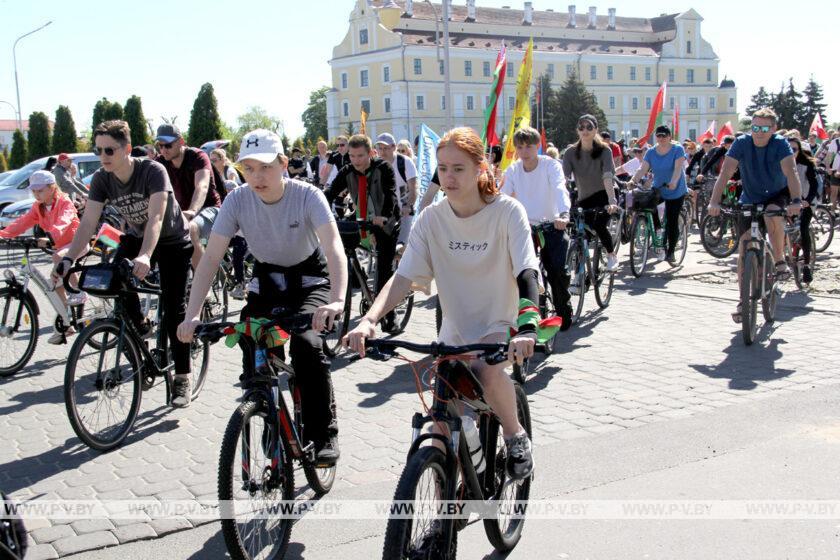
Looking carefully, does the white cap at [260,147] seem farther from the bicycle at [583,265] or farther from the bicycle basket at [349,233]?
the bicycle at [583,265]

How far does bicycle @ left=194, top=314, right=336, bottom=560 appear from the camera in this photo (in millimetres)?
3508

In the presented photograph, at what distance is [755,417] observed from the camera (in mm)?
5758

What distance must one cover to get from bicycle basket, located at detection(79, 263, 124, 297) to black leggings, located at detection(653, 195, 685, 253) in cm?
930

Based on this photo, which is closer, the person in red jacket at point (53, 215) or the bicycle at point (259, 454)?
the bicycle at point (259, 454)

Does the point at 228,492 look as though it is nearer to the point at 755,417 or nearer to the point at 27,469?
the point at 27,469

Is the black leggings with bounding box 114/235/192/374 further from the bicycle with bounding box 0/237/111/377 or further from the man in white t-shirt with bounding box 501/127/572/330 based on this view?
the man in white t-shirt with bounding box 501/127/572/330

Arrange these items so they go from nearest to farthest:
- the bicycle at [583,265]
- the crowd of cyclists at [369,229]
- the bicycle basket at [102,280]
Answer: the crowd of cyclists at [369,229] → the bicycle basket at [102,280] → the bicycle at [583,265]

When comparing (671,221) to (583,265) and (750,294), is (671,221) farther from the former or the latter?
(750,294)

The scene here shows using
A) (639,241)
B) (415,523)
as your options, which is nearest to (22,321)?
(415,523)

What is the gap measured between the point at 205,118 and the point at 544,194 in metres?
36.7

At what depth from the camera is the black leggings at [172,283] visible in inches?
245

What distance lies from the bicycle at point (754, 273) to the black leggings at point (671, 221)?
4611 millimetres

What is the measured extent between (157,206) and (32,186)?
3.39 metres

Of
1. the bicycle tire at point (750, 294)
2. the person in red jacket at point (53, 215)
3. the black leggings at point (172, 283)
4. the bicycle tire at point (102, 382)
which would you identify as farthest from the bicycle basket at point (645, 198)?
the bicycle tire at point (102, 382)
